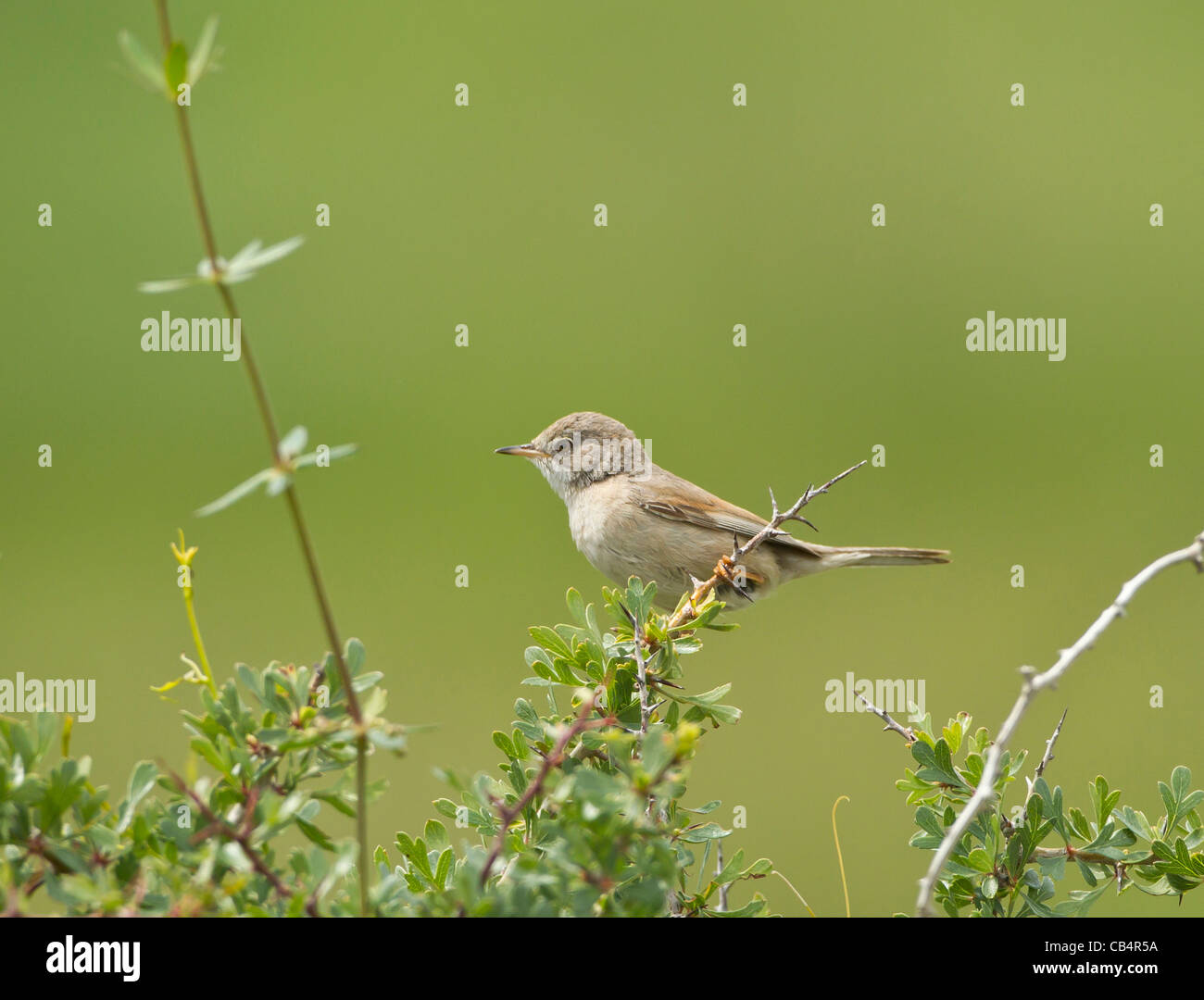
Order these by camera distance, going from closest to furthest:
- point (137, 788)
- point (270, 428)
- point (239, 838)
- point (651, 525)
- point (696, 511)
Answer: point (270, 428), point (239, 838), point (137, 788), point (651, 525), point (696, 511)

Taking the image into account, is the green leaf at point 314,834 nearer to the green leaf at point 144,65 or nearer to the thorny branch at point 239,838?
the thorny branch at point 239,838

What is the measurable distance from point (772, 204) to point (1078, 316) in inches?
117

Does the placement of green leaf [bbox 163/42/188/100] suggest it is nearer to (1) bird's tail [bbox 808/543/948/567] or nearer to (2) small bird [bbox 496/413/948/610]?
→ (2) small bird [bbox 496/413/948/610]

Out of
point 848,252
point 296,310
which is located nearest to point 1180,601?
point 848,252

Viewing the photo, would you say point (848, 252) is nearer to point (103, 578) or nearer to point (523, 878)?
point (103, 578)

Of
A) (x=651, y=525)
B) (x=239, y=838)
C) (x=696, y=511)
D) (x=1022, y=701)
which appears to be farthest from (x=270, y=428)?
(x=696, y=511)

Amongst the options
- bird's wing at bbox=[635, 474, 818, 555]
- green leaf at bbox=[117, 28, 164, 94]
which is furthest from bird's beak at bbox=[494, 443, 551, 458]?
green leaf at bbox=[117, 28, 164, 94]

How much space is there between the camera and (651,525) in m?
4.77

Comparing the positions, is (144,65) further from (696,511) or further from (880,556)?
(880,556)

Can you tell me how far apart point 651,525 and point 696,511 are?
0.79 ft

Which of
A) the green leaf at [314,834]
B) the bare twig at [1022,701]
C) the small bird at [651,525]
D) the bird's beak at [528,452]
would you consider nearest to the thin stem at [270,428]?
the green leaf at [314,834]

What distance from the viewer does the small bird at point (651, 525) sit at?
15.5 ft

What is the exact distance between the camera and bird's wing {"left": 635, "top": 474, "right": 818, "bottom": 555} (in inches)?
191

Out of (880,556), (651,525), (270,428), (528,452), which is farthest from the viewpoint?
(528,452)
